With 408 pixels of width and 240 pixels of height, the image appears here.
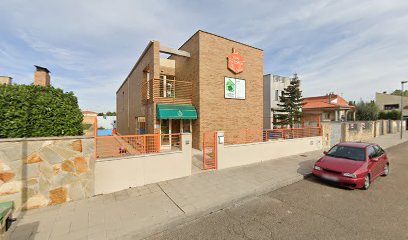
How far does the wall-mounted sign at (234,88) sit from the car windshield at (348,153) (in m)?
7.41

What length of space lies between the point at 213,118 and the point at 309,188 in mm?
7319

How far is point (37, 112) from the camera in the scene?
484 centimetres

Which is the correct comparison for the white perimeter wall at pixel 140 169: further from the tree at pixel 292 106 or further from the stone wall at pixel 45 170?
the tree at pixel 292 106

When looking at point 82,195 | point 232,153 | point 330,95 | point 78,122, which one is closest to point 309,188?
point 232,153

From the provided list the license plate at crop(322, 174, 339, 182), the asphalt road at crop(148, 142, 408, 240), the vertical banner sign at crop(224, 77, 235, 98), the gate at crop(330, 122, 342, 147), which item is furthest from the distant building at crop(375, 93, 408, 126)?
the license plate at crop(322, 174, 339, 182)

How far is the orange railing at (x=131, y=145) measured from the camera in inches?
229

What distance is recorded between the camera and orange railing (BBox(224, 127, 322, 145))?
10.3m

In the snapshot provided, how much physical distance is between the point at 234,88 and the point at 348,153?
818cm

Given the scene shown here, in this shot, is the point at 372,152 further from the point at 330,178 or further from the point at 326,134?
the point at 326,134

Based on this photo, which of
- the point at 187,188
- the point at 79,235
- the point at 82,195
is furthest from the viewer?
the point at 187,188

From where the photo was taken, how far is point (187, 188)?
6.16 m

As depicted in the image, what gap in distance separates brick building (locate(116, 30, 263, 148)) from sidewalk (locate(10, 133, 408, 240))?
211 inches

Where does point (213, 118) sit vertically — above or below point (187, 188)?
above

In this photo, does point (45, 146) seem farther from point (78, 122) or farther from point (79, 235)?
point (79, 235)
